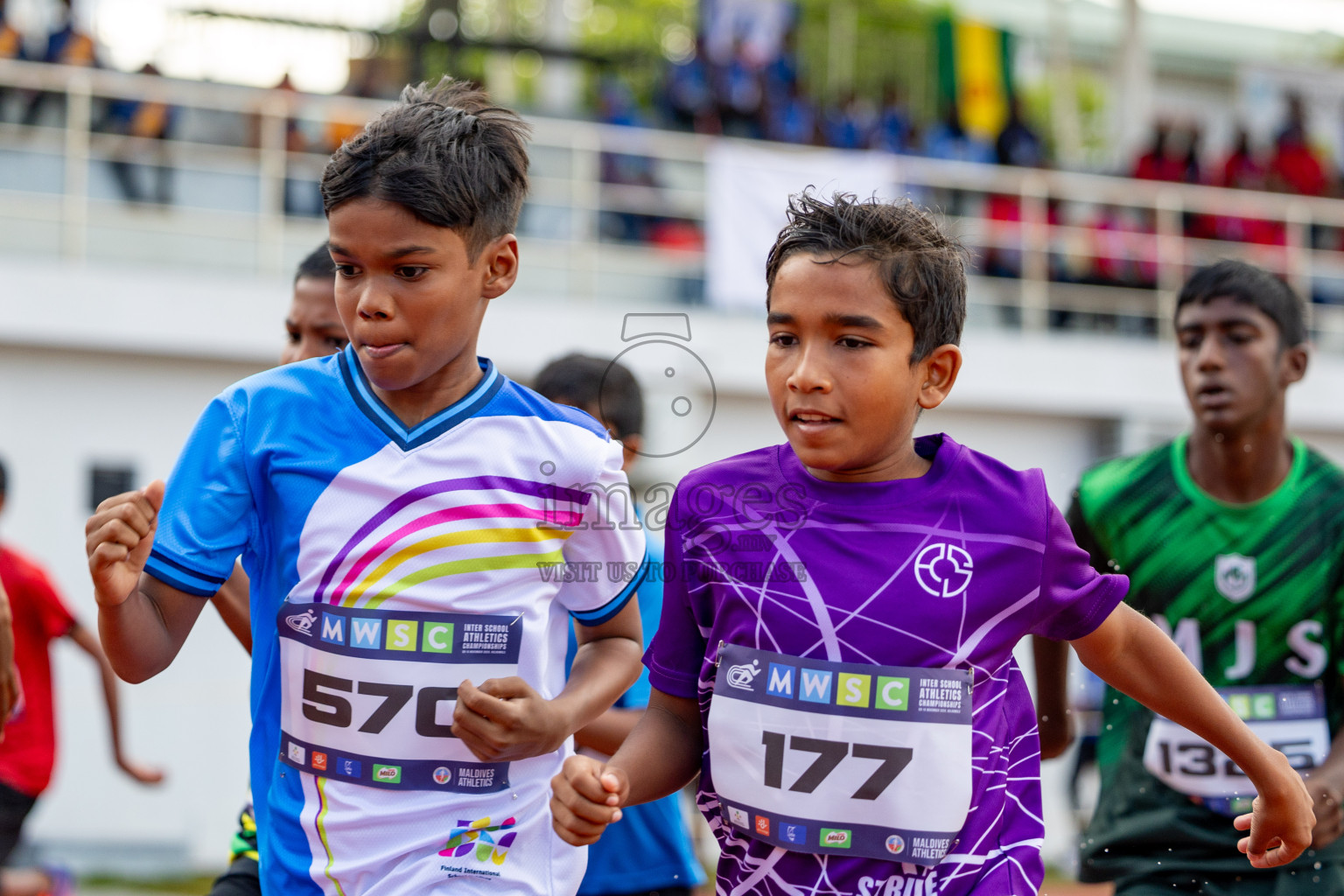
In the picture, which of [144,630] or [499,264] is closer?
[144,630]

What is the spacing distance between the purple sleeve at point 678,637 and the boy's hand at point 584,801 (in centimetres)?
40

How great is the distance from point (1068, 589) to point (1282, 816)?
56 centimetres

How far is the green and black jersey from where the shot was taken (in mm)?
3389

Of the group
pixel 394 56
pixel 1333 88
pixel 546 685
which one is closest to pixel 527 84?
pixel 394 56

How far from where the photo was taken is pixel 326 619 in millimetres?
2262

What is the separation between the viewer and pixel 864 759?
215 cm

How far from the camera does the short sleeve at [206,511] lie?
7.20ft

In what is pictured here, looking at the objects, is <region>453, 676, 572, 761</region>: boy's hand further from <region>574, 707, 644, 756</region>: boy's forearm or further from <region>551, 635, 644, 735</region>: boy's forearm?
<region>574, 707, 644, 756</region>: boy's forearm

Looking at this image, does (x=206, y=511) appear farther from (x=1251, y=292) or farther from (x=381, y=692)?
(x=1251, y=292)

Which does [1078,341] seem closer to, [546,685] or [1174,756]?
[1174,756]

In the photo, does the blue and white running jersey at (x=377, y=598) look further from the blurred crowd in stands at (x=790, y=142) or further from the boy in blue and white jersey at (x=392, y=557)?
the blurred crowd in stands at (x=790, y=142)

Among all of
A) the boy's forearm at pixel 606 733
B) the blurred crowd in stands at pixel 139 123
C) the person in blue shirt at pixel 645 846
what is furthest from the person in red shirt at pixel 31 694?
the blurred crowd in stands at pixel 139 123

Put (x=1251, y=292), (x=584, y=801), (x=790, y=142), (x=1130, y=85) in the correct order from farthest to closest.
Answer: (x=1130, y=85)
(x=790, y=142)
(x=1251, y=292)
(x=584, y=801)

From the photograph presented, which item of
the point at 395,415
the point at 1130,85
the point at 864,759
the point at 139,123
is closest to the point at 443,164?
the point at 395,415
